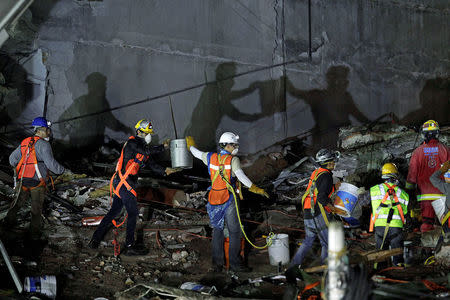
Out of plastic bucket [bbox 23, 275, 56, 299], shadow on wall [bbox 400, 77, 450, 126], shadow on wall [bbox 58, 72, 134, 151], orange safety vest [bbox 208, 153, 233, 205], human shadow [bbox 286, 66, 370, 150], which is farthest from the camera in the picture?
shadow on wall [bbox 400, 77, 450, 126]

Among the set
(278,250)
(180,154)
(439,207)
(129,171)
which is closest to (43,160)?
(129,171)

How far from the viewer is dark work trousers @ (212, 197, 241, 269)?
5914 mm

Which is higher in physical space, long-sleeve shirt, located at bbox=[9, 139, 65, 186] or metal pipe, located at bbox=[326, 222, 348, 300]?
long-sleeve shirt, located at bbox=[9, 139, 65, 186]

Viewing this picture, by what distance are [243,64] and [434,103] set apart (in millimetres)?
7542

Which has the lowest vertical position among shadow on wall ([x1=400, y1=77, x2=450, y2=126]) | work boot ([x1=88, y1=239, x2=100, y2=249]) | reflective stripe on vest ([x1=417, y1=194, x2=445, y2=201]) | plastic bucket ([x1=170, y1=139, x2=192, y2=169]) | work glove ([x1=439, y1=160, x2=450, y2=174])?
work boot ([x1=88, y1=239, x2=100, y2=249])

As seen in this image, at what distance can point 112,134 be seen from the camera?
408 inches

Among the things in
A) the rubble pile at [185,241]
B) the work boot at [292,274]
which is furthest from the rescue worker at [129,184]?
the work boot at [292,274]

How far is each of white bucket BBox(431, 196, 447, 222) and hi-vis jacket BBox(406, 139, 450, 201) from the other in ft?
0.21

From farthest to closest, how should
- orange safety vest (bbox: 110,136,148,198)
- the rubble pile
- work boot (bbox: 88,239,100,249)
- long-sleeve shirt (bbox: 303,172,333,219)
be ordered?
work boot (bbox: 88,239,100,249) < orange safety vest (bbox: 110,136,148,198) < long-sleeve shirt (bbox: 303,172,333,219) < the rubble pile

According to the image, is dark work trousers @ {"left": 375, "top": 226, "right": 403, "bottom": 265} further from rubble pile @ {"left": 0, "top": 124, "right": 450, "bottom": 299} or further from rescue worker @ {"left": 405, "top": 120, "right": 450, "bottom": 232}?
rescue worker @ {"left": 405, "top": 120, "right": 450, "bottom": 232}

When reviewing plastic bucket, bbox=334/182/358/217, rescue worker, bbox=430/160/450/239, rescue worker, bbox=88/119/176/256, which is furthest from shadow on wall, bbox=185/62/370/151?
rescue worker, bbox=430/160/450/239

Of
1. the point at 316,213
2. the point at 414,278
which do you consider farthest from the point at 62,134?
the point at 414,278

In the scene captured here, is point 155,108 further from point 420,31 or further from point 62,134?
point 420,31

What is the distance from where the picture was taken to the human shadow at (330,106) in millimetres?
12805
